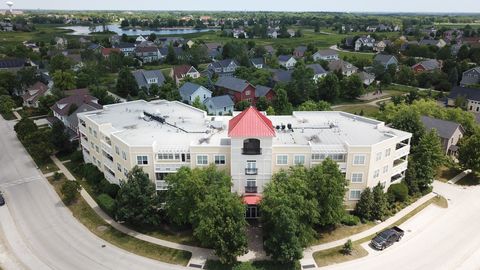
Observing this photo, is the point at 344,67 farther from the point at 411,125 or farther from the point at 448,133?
the point at 411,125

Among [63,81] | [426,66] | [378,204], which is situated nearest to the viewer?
[378,204]

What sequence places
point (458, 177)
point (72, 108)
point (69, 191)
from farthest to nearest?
point (72, 108) → point (458, 177) → point (69, 191)

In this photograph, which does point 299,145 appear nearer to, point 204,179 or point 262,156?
point 262,156

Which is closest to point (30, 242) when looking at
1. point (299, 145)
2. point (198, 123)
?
point (198, 123)

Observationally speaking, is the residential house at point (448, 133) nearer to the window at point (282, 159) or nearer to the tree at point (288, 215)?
the window at point (282, 159)

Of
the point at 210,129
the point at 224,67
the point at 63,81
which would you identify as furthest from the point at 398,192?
the point at 224,67

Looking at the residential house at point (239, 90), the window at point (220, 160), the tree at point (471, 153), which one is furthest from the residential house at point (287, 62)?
the window at point (220, 160)
